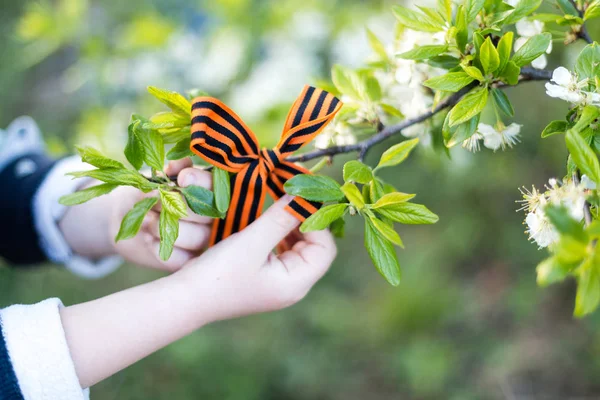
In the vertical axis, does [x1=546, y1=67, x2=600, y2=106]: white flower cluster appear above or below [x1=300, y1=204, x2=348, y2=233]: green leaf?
above

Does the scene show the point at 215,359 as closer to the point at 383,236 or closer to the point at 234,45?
the point at 234,45

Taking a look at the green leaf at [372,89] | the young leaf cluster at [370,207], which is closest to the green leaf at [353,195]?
the young leaf cluster at [370,207]

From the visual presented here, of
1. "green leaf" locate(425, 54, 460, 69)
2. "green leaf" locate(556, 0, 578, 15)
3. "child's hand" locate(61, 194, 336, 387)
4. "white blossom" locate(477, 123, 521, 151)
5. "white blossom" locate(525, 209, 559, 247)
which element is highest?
"green leaf" locate(556, 0, 578, 15)

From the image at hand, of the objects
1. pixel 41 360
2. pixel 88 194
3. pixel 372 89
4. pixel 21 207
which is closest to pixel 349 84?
pixel 372 89

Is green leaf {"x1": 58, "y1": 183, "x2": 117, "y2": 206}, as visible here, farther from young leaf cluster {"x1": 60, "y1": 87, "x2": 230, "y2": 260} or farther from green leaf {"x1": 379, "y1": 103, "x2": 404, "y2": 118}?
green leaf {"x1": 379, "y1": 103, "x2": 404, "y2": 118}

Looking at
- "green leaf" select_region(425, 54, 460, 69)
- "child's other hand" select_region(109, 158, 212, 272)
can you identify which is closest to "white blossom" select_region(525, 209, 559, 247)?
"green leaf" select_region(425, 54, 460, 69)

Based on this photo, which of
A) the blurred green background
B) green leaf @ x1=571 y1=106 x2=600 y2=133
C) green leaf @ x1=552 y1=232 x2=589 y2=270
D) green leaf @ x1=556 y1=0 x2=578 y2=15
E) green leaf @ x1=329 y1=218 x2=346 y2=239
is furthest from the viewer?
the blurred green background
